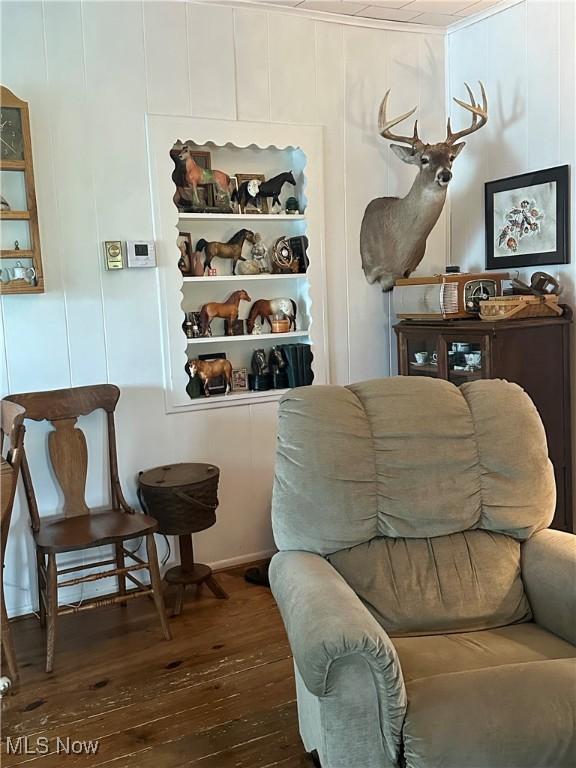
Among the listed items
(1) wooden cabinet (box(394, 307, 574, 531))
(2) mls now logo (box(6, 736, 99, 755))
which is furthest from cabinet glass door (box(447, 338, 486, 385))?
(2) mls now logo (box(6, 736, 99, 755))

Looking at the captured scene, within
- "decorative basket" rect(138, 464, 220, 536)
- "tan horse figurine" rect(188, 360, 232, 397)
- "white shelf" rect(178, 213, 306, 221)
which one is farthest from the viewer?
"tan horse figurine" rect(188, 360, 232, 397)

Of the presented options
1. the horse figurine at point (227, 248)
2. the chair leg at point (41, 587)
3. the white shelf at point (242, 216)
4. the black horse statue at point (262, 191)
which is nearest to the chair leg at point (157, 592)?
the chair leg at point (41, 587)

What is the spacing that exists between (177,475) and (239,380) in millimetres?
667

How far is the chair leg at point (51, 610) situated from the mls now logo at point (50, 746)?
1.29 feet

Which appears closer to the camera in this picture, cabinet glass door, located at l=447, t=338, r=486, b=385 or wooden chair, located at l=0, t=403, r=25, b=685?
wooden chair, located at l=0, t=403, r=25, b=685

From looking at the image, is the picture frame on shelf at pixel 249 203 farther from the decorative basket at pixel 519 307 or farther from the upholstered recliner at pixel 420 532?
the upholstered recliner at pixel 420 532

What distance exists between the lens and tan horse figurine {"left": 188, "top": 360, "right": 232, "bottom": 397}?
132 inches

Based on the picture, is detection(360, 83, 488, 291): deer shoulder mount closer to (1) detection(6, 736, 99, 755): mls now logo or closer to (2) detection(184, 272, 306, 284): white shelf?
(2) detection(184, 272, 306, 284): white shelf

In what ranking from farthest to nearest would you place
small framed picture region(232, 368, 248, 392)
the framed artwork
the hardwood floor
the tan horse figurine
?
small framed picture region(232, 368, 248, 392) < the tan horse figurine < the framed artwork < the hardwood floor

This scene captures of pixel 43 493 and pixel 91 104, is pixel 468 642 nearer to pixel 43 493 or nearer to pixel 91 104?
pixel 43 493

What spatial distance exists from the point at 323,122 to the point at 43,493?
222cm

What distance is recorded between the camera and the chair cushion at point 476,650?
1656 mm

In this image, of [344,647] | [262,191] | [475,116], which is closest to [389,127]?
[475,116]

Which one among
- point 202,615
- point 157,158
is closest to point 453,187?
point 157,158
